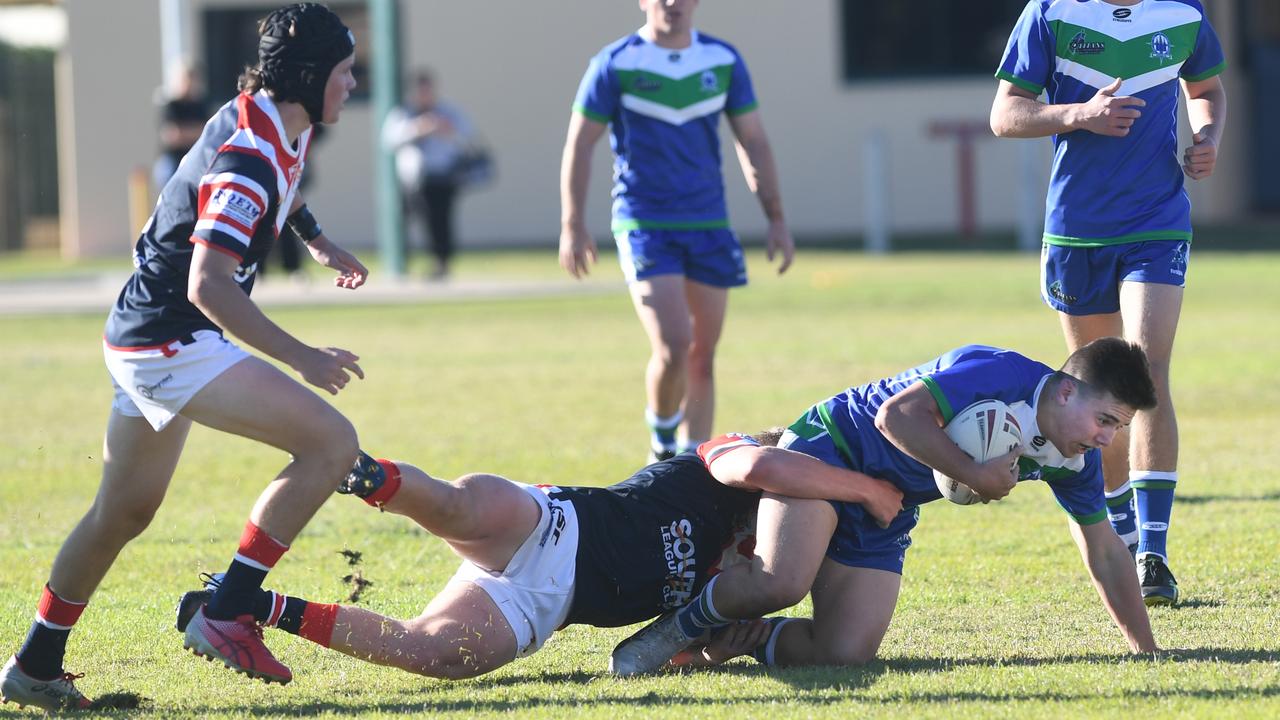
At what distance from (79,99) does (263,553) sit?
24.3 meters

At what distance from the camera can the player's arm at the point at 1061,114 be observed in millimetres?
5762

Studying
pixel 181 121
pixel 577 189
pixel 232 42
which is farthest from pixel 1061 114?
pixel 232 42

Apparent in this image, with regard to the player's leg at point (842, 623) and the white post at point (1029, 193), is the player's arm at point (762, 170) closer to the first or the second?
the player's leg at point (842, 623)

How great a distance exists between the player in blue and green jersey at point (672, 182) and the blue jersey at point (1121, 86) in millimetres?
2072

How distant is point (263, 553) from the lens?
450cm

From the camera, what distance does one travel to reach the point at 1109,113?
5754 millimetres

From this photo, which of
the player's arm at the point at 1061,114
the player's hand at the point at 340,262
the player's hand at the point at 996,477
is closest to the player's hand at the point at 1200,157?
the player's arm at the point at 1061,114

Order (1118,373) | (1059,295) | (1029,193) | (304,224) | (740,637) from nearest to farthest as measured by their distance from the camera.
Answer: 1. (1118,373)
2. (740,637)
3. (304,224)
4. (1059,295)
5. (1029,193)

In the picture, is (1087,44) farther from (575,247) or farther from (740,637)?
(575,247)

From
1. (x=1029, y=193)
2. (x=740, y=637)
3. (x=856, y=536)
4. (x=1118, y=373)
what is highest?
(x=1118, y=373)

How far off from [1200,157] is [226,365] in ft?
10.8

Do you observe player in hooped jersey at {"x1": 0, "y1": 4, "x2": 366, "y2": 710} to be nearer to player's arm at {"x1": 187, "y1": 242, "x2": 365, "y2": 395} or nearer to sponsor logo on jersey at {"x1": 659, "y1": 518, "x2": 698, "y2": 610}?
player's arm at {"x1": 187, "y1": 242, "x2": 365, "y2": 395}

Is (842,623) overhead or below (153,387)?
below

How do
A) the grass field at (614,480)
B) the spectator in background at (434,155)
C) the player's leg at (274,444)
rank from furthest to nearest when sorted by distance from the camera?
1. the spectator in background at (434,155)
2. the grass field at (614,480)
3. the player's leg at (274,444)
